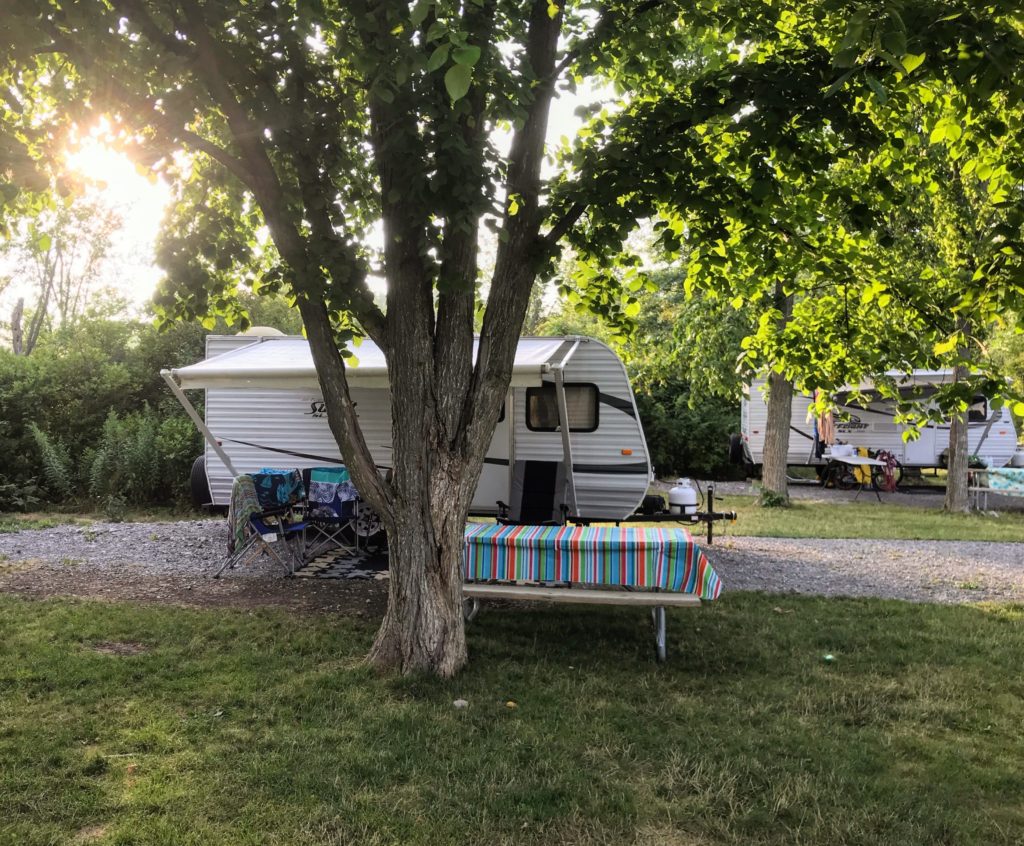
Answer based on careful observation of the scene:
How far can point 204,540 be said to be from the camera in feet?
31.3

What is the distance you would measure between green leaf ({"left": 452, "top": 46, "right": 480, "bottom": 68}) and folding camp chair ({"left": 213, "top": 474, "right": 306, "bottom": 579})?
5.98m

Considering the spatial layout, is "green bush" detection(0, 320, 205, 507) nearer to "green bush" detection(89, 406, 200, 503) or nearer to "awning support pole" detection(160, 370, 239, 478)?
"green bush" detection(89, 406, 200, 503)

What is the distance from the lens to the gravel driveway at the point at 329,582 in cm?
673

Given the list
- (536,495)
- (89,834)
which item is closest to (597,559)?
(89,834)

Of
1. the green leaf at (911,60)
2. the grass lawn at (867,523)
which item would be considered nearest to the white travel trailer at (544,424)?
the grass lawn at (867,523)

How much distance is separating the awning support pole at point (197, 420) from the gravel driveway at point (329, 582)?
1032 mm

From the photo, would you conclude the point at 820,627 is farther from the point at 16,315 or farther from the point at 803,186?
the point at 16,315

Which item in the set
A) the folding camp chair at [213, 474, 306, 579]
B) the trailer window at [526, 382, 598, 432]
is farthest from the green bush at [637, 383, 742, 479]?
the folding camp chair at [213, 474, 306, 579]

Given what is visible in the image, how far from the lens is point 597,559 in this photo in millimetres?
4992

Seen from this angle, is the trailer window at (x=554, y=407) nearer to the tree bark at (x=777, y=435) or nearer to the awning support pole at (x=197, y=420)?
the awning support pole at (x=197, y=420)

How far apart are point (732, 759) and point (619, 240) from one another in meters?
2.68

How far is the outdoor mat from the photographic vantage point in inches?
297

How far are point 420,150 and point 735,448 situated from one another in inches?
648

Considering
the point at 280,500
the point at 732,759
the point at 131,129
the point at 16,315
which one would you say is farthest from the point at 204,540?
the point at 16,315
